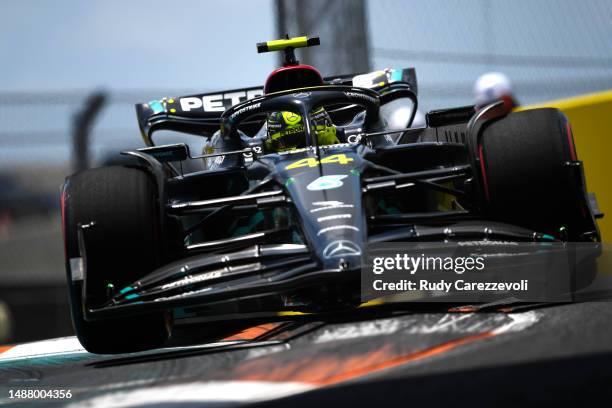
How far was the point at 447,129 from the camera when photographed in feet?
20.8

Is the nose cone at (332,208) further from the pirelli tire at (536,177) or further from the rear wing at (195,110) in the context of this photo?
the rear wing at (195,110)

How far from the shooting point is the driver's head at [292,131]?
5621 millimetres

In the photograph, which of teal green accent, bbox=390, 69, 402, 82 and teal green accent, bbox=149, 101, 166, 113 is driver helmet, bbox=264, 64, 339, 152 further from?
teal green accent, bbox=149, 101, 166, 113

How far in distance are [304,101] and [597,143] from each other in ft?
7.42

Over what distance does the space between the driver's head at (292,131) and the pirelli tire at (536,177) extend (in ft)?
4.50

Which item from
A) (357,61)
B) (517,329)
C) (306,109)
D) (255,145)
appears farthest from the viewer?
(357,61)

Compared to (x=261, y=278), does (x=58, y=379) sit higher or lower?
lower

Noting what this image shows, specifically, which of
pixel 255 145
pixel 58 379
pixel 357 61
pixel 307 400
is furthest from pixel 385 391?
pixel 357 61

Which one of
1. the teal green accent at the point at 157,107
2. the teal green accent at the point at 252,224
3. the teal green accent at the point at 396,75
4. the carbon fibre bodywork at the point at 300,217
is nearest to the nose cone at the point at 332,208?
the carbon fibre bodywork at the point at 300,217

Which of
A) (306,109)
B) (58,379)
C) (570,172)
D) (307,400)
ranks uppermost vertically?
(306,109)

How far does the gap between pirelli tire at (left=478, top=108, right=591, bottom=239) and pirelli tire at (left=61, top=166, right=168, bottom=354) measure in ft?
5.46

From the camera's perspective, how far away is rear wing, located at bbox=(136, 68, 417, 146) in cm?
705

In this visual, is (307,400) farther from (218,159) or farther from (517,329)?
(218,159)

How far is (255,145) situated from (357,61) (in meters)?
2.62
